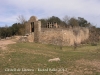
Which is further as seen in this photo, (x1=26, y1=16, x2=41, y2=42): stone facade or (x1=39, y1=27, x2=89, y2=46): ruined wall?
(x1=39, y1=27, x2=89, y2=46): ruined wall

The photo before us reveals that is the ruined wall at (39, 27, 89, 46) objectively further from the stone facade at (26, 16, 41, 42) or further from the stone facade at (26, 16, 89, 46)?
the stone facade at (26, 16, 41, 42)

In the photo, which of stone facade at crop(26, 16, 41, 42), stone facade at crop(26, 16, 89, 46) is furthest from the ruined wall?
stone facade at crop(26, 16, 41, 42)

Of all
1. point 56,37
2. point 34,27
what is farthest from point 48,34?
point 34,27

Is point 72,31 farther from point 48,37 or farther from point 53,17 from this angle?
point 53,17

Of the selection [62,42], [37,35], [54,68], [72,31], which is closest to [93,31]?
[72,31]

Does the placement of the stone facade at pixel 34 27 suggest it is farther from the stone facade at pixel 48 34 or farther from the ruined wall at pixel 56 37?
the ruined wall at pixel 56 37

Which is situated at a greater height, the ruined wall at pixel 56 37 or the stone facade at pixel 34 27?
the stone facade at pixel 34 27

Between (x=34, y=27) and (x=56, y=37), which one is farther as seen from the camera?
(x=56, y=37)

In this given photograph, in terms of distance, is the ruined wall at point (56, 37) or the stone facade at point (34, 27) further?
the ruined wall at point (56, 37)

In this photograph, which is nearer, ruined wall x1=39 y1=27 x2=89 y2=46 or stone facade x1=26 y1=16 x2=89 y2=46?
stone facade x1=26 y1=16 x2=89 y2=46

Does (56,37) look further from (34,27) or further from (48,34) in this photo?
(34,27)

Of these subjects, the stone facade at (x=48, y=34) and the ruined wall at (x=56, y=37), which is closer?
the stone facade at (x=48, y=34)

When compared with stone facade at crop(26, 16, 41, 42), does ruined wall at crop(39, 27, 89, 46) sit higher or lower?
lower

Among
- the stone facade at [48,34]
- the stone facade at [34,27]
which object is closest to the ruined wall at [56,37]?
the stone facade at [48,34]
